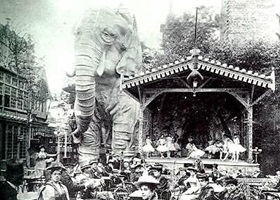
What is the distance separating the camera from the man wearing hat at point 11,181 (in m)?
5.35

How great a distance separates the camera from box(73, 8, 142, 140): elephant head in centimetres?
1168

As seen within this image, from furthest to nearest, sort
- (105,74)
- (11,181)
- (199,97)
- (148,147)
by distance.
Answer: (105,74)
(199,97)
(148,147)
(11,181)

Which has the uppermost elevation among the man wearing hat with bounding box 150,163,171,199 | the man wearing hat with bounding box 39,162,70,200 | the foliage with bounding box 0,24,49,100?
the foliage with bounding box 0,24,49,100

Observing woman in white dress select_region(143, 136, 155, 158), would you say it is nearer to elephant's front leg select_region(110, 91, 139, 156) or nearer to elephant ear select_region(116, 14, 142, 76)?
elephant's front leg select_region(110, 91, 139, 156)

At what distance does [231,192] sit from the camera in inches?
262

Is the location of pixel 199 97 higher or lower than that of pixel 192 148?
higher

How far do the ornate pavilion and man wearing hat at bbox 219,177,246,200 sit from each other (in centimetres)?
368

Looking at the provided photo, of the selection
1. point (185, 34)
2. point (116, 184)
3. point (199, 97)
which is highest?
point (185, 34)

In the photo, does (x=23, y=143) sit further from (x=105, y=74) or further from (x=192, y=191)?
(x=192, y=191)

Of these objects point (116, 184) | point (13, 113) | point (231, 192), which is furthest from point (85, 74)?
point (231, 192)

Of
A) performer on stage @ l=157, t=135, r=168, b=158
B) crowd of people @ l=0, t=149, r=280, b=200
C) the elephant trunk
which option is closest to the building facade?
crowd of people @ l=0, t=149, r=280, b=200

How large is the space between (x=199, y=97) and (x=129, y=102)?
2.13m

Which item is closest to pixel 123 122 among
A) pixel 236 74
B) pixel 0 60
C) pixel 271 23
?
pixel 236 74

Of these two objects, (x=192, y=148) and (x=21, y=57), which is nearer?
(x=21, y=57)
